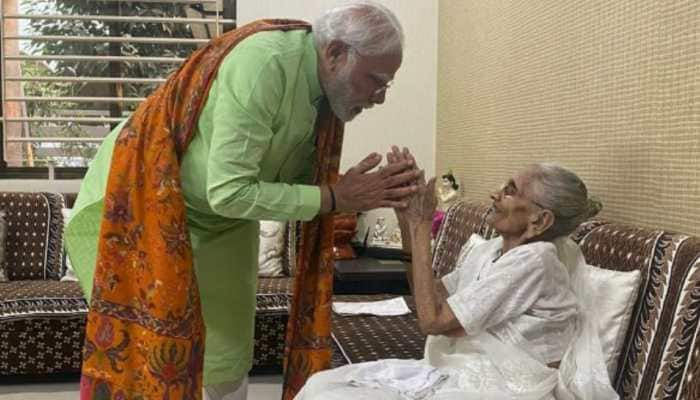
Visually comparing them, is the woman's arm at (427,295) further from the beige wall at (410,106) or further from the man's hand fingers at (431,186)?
the beige wall at (410,106)

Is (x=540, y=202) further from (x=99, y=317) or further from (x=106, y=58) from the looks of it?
(x=106, y=58)

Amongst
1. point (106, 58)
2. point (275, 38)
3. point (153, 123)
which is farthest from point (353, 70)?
point (106, 58)

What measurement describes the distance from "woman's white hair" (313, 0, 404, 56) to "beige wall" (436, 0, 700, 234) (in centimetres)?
83

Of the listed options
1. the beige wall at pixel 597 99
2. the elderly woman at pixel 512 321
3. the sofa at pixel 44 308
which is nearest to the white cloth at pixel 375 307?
the sofa at pixel 44 308

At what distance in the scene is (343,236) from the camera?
4.25 metres

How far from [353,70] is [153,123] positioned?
1.71ft

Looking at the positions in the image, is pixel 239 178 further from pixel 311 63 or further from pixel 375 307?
pixel 375 307

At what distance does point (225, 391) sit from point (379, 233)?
8.14 ft

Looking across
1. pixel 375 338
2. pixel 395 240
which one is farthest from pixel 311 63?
pixel 395 240

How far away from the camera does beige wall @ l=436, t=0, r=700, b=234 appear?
198 centimetres

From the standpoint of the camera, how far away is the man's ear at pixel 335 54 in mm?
1676

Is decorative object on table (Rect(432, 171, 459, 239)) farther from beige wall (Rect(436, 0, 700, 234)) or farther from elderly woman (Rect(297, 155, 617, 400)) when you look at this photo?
elderly woman (Rect(297, 155, 617, 400))

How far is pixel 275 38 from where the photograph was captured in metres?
1.73

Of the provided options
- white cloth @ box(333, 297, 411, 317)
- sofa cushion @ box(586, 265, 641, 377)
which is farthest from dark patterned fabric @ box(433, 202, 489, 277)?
sofa cushion @ box(586, 265, 641, 377)
